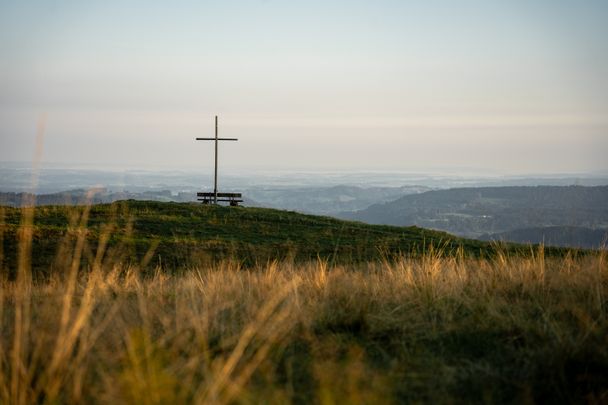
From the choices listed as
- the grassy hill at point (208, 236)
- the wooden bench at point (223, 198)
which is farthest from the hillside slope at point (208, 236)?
the wooden bench at point (223, 198)

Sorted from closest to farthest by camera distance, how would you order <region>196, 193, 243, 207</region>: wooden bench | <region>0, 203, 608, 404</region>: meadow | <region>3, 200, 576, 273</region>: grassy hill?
<region>0, 203, 608, 404</region>: meadow, <region>3, 200, 576, 273</region>: grassy hill, <region>196, 193, 243, 207</region>: wooden bench

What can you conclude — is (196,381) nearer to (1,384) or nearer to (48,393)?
(48,393)

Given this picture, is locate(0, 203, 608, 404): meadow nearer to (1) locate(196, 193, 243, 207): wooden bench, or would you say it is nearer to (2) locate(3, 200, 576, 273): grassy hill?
(2) locate(3, 200, 576, 273): grassy hill

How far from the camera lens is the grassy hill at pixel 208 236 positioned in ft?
53.4

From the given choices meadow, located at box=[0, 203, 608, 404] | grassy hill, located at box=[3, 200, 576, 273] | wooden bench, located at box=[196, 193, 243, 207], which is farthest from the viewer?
wooden bench, located at box=[196, 193, 243, 207]

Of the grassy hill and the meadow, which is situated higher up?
the meadow

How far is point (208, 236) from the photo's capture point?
67.0 feet

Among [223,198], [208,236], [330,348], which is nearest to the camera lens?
[330,348]

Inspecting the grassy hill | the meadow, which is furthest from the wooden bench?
the meadow

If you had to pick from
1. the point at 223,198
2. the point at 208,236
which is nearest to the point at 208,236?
the point at 208,236

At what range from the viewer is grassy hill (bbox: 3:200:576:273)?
16266mm

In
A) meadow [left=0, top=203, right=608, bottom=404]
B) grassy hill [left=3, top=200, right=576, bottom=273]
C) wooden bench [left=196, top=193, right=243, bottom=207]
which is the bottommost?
grassy hill [left=3, top=200, right=576, bottom=273]

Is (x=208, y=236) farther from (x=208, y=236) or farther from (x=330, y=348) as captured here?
(x=330, y=348)

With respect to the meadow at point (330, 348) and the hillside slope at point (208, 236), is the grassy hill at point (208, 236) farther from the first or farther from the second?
the meadow at point (330, 348)
